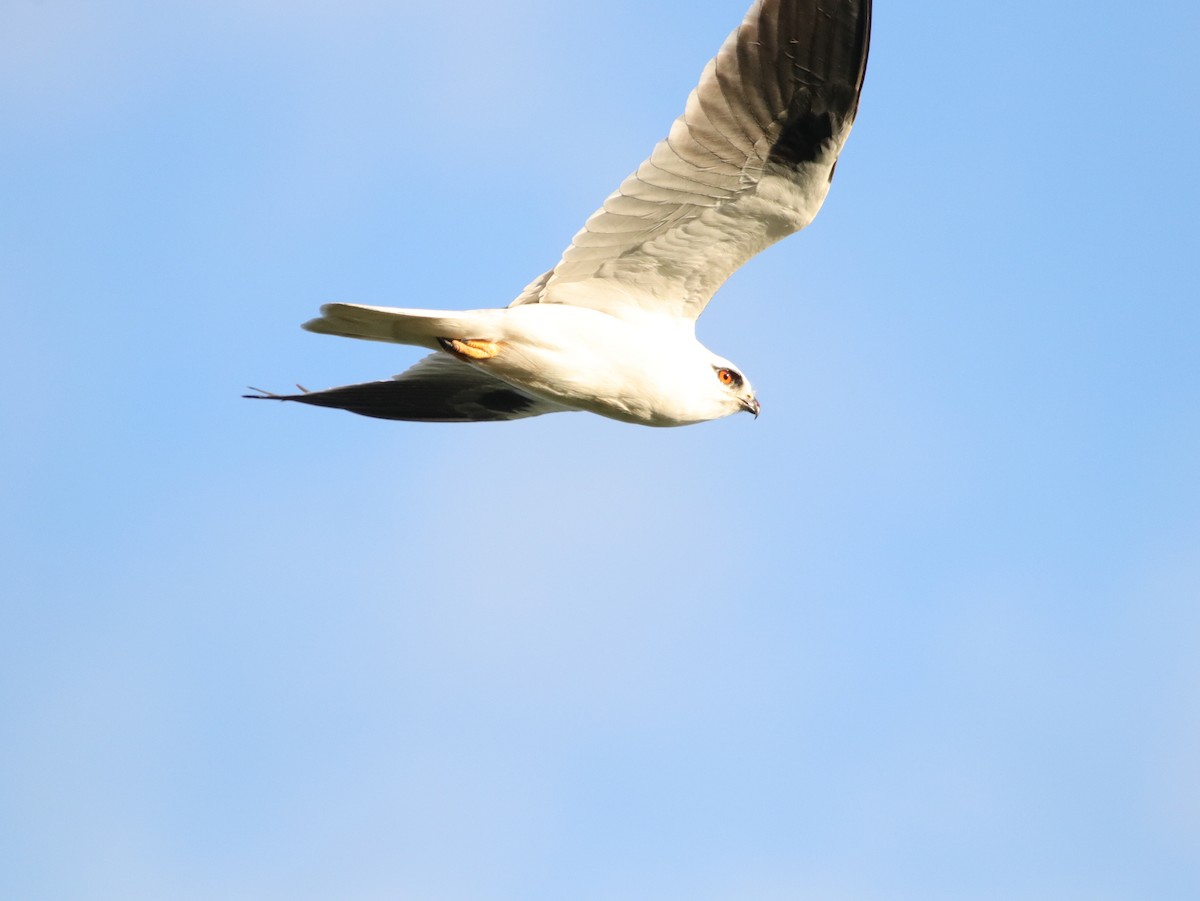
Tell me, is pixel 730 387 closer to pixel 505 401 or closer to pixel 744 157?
pixel 744 157

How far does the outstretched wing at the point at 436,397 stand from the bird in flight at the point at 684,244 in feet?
3.18

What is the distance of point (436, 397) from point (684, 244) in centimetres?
239

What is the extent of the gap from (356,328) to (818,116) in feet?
9.25

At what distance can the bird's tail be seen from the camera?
8.61 m

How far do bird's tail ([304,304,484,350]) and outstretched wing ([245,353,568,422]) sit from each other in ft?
4.20

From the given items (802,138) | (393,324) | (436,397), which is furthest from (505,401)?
(802,138)

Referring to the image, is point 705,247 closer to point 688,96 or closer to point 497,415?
point 688,96

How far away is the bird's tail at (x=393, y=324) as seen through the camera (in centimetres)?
861

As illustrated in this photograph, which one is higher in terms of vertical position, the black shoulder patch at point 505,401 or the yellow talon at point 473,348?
the black shoulder patch at point 505,401

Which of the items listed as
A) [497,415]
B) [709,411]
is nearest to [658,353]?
[709,411]

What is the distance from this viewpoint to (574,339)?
29.9 feet

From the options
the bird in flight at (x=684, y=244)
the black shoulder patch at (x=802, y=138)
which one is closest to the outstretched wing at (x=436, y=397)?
the bird in flight at (x=684, y=244)

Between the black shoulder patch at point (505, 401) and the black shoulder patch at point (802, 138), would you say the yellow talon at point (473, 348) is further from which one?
the black shoulder patch at point (802, 138)

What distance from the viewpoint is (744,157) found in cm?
876
